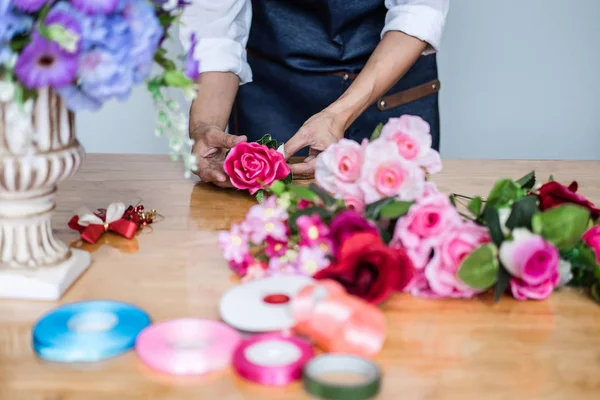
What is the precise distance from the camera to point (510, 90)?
9.34ft

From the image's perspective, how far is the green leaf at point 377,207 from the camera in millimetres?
955

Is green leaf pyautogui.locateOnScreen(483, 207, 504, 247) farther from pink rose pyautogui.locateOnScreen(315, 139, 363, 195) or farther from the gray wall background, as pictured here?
the gray wall background

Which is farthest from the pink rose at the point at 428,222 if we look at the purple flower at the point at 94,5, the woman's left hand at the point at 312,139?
the woman's left hand at the point at 312,139

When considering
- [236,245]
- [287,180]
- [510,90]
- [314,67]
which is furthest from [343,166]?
[510,90]

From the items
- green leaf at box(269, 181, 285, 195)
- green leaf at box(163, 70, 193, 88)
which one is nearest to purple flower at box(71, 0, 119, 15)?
green leaf at box(163, 70, 193, 88)

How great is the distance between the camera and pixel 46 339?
2.54 feet

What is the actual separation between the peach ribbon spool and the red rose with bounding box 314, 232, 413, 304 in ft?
0.20

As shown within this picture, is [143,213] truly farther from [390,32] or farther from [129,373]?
[390,32]

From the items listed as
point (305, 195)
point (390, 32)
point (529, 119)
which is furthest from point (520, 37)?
point (305, 195)

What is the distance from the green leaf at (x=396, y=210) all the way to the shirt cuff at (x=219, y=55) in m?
1.01

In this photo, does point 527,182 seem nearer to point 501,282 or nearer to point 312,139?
point 501,282

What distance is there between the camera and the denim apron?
6.20 ft

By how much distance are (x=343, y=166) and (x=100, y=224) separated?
0.43 metres

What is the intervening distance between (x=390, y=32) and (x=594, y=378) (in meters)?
1.18
